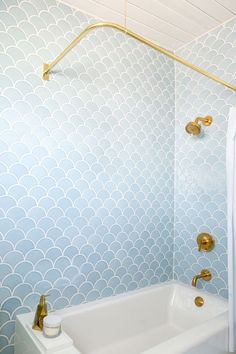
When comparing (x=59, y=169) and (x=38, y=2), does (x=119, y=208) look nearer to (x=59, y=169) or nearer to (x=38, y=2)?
(x=59, y=169)

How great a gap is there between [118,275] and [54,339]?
687 mm

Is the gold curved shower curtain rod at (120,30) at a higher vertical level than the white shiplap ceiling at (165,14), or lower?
lower

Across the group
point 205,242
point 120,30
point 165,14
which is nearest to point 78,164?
point 120,30

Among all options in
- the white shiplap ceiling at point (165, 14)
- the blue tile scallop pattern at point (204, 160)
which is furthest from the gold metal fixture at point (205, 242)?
the white shiplap ceiling at point (165, 14)

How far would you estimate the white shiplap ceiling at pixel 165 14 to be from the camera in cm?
171

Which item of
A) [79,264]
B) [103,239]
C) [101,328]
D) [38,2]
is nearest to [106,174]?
[103,239]

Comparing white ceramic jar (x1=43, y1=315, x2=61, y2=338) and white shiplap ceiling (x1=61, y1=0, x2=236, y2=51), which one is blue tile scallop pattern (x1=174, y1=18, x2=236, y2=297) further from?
white ceramic jar (x1=43, y1=315, x2=61, y2=338)

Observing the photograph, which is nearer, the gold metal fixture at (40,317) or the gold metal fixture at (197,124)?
the gold metal fixture at (40,317)

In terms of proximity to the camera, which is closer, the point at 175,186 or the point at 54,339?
the point at 54,339

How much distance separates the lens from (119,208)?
6.17ft

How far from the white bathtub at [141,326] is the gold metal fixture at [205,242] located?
314mm

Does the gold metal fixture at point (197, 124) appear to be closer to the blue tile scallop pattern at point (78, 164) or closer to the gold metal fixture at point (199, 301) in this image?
the blue tile scallop pattern at point (78, 164)

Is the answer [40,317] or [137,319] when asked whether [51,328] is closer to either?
[40,317]

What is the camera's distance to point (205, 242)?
1.92m
